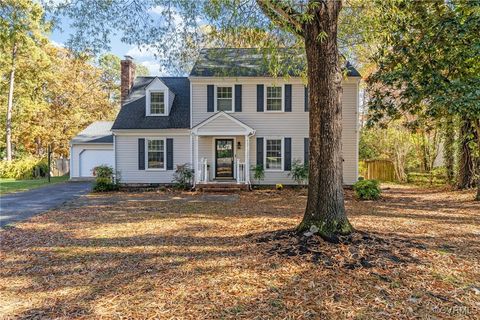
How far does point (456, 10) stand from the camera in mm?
8102

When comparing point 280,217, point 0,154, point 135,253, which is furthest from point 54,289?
point 0,154

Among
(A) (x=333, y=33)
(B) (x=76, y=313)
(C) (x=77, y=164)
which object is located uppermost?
(A) (x=333, y=33)

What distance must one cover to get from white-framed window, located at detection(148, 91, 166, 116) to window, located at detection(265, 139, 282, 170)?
531 cm

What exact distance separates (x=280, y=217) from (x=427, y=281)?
407 centimetres

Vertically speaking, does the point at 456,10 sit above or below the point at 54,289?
above

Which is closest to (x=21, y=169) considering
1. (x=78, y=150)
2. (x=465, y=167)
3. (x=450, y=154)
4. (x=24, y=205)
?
(x=78, y=150)

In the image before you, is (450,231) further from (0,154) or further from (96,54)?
(0,154)

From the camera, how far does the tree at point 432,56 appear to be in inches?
295

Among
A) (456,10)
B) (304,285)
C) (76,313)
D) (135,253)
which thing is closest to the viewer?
(76,313)

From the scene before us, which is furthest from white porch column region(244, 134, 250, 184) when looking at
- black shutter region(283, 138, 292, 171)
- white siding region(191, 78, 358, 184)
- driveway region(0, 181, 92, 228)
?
driveway region(0, 181, 92, 228)

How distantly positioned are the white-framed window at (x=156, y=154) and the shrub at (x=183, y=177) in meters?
0.90

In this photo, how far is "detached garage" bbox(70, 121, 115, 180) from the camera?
19906 millimetres

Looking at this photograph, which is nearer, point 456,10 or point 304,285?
point 304,285

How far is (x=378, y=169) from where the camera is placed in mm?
20672
